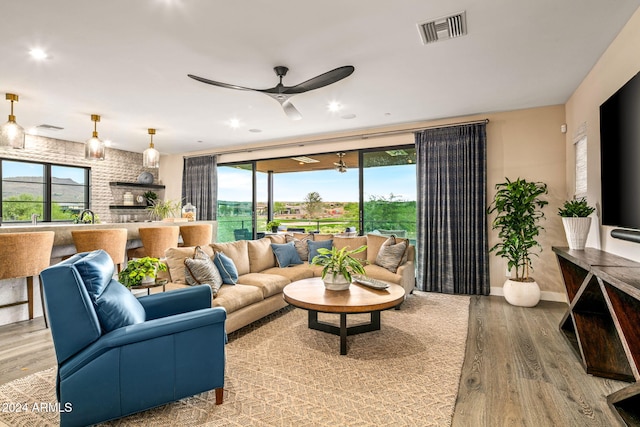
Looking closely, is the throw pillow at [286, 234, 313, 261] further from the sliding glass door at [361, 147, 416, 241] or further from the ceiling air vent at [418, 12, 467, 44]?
the ceiling air vent at [418, 12, 467, 44]

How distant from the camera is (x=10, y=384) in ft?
7.50

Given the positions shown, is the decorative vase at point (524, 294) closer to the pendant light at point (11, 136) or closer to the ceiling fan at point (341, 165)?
the ceiling fan at point (341, 165)

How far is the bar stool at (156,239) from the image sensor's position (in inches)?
169

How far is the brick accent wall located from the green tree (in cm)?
346

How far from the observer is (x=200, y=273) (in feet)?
10.3

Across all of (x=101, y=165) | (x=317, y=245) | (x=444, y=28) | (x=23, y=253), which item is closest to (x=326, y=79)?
(x=444, y=28)

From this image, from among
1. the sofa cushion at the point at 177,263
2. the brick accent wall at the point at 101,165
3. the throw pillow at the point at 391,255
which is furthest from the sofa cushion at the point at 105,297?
the brick accent wall at the point at 101,165

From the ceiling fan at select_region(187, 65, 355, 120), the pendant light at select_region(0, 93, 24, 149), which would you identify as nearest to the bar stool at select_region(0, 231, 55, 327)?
the pendant light at select_region(0, 93, 24, 149)

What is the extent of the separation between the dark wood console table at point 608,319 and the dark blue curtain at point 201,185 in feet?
19.8

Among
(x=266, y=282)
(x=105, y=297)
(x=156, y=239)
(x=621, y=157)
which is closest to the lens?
(x=105, y=297)

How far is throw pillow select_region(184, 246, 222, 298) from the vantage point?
312cm

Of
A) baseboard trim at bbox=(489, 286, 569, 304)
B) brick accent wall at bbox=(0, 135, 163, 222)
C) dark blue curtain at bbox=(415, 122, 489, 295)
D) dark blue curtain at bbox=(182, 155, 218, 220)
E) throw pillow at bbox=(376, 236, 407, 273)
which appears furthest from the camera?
dark blue curtain at bbox=(182, 155, 218, 220)

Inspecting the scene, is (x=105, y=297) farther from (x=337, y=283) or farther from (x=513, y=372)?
(x=513, y=372)

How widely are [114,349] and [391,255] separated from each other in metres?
3.32
